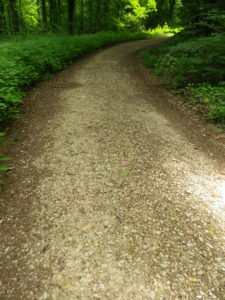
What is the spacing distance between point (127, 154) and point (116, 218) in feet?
5.40

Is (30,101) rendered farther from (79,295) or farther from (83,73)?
(79,295)

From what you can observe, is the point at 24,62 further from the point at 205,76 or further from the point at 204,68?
the point at 205,76

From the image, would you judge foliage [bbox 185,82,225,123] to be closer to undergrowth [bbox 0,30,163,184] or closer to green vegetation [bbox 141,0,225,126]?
green vegetation [bbox 141,0,225,126]

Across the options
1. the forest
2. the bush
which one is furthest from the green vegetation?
the bush

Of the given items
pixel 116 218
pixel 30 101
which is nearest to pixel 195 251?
pixel 116 218

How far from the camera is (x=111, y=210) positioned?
9.78 feet

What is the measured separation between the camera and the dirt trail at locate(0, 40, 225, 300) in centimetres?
217

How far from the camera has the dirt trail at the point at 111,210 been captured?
85.6 inches

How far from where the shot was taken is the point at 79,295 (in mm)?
2035

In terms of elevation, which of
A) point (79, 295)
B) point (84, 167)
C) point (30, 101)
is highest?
point (30, 101)

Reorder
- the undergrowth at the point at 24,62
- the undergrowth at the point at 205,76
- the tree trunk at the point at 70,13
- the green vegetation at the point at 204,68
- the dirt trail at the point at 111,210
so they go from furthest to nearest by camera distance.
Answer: the tree trunk at the point at 70,13, the green vegetation at the point at 204,68, the undergrowth at the point at 205,76, the undergrowth at the point at 24,62, the dirt trail at the point at 111,210

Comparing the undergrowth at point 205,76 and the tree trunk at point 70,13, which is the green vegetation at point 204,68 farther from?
the tree trunk at point 70,13

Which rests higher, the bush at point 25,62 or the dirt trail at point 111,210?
the bush at point 25,62

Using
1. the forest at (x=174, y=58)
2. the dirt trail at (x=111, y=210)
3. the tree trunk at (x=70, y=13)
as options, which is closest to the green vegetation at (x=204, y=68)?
the forest at (x=174, y=58)
